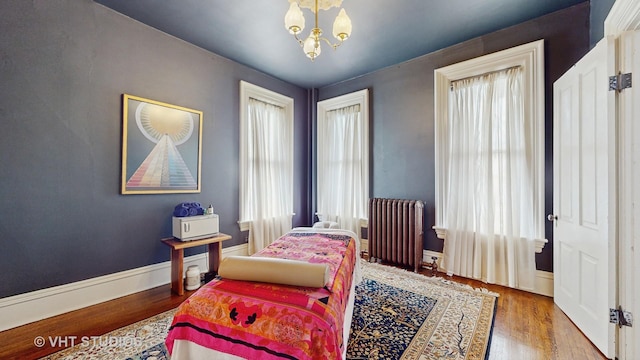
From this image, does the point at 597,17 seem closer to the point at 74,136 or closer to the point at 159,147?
the point at 159,147

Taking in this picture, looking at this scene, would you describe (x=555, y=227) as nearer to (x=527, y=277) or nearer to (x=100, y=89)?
(x=527, y=277)

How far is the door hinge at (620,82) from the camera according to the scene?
156 centimetres

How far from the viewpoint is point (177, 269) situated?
2.56 metres

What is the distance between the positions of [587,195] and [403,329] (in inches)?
68.1

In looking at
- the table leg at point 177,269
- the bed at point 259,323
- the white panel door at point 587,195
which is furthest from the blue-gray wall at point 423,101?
the table leg at point 177,269

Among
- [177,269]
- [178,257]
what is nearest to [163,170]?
[178,257]

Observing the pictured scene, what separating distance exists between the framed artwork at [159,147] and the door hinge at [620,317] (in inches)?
149

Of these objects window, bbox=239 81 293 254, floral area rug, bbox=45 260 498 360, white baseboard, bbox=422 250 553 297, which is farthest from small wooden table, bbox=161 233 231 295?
white baseboard, bbox=422 250 553 297

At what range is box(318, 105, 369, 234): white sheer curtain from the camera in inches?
156

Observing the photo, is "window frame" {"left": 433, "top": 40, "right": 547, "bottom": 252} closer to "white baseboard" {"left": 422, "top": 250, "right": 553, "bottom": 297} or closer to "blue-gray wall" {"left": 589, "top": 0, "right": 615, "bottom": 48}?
"white baseboard" {"left": 422, "top": 250, "right": 553, "bottom": 297}

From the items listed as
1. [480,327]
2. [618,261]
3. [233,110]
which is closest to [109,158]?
[233,110]

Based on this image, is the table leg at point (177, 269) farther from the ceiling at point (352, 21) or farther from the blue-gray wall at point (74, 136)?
the ceiling at point (352, 21)

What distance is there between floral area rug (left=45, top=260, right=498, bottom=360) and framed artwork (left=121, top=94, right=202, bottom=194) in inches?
53.3

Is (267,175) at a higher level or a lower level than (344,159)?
lower
